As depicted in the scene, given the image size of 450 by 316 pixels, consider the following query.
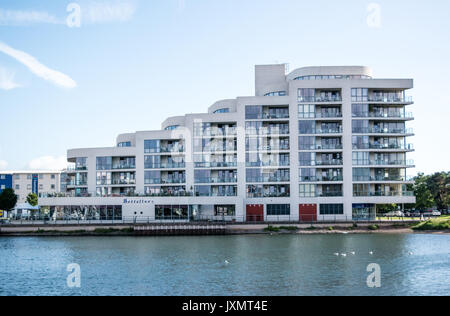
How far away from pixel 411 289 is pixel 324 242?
2557cm

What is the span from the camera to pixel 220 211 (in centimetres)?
8306

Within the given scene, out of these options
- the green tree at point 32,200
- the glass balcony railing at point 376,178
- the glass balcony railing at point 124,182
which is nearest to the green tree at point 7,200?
the green tree at point 32,200

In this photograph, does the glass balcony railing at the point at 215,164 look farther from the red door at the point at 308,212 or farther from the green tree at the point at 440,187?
the green tree at the point at 440,187

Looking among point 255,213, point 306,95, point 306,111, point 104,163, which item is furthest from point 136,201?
point 306,95

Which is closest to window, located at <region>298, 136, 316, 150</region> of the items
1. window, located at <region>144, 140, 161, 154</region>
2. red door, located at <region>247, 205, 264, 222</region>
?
red door, located at <region>247, 205, 264, 222</region>

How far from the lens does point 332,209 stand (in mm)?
81562

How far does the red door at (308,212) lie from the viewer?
81.2 meters

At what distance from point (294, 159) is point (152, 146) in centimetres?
2589

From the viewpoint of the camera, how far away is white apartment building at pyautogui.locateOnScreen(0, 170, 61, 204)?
5497 inches

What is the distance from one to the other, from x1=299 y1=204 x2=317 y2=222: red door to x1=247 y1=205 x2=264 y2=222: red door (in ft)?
21.4

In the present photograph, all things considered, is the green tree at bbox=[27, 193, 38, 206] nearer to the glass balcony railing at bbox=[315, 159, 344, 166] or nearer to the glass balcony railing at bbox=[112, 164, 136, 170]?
the glass balcony railing at bbox=[112, 164, 136, 170]

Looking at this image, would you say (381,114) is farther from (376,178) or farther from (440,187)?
(440,187)

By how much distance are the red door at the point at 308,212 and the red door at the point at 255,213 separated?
6.53 meters
